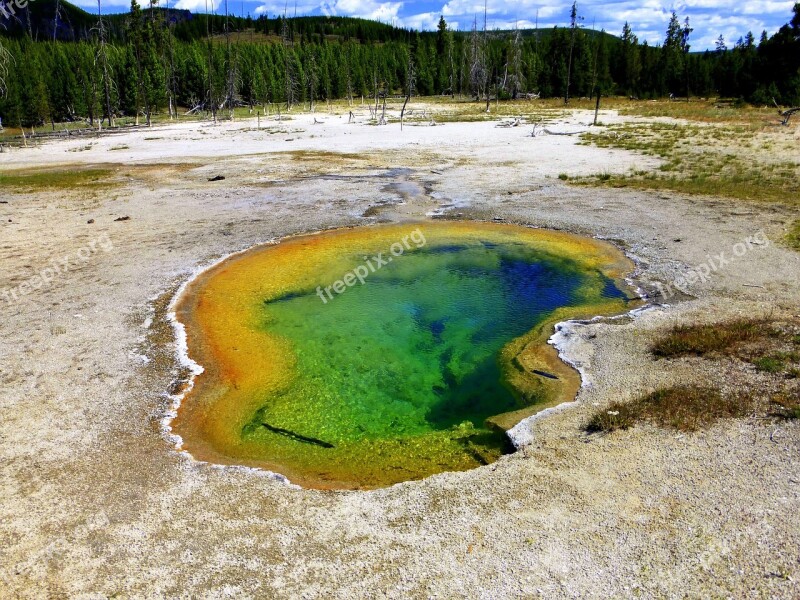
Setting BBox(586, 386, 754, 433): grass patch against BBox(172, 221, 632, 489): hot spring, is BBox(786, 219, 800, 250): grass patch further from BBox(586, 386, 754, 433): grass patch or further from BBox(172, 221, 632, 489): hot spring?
BBox(586, 386, 754, 433): grass patch

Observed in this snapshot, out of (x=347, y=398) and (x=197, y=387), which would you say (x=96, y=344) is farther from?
(x=347, y=398)

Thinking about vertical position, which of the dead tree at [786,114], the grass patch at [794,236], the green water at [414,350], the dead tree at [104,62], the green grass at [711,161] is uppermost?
the dead tree at [104,62]

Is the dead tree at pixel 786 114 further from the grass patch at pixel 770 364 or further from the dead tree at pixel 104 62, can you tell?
the dead tree at pixel 104 62

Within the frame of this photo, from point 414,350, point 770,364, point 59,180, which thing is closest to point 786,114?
point 770,364

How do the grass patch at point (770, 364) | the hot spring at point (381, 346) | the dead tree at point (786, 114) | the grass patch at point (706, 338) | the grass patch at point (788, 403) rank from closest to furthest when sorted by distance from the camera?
1. the grass patch at point (788, 403)
2. the hot spring at point (381, 346)
3. the grass patch at point (770, 364)
4. the grass patch at point (706, 338)
5. the dead tree at point (786, 114)

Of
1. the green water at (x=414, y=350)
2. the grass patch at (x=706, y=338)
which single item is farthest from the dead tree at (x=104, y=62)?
the grass patch at (x=706, y=338)

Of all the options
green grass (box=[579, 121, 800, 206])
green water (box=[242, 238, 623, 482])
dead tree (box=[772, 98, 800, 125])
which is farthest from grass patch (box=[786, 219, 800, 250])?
dead tree (box=[772, 98, 800, 125])

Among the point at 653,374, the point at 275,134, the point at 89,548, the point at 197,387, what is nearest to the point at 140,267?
the point at 197,387
